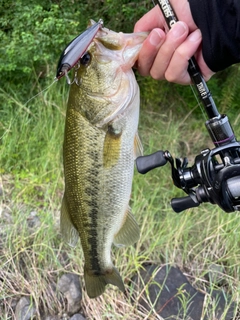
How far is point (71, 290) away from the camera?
2.61m

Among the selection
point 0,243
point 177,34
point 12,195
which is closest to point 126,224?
point 177,34

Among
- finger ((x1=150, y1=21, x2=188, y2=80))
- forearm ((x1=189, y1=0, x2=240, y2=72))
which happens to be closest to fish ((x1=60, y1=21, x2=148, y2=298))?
finger ((x1=150, y1=21, x2=188, y2=80))

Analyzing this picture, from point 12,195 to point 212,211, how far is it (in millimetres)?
1611

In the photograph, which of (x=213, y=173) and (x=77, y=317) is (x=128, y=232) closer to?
(x=213, y=173)

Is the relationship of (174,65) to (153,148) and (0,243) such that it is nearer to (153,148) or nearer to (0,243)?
(0,243)

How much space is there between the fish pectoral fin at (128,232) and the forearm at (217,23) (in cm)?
86

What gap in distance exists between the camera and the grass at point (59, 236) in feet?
8.44

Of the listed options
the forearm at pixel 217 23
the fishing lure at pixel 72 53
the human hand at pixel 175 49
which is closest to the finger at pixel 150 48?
the human hand at pixel 175 49

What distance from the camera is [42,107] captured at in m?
3.92

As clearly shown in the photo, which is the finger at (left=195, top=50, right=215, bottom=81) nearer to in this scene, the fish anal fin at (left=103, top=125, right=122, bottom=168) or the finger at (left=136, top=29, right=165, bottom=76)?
the finger at (left=136, top=29, right=165, bottom=76)

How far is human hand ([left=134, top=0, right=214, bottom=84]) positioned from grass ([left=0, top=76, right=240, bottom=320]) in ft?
4.63

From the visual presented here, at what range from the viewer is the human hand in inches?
63.9

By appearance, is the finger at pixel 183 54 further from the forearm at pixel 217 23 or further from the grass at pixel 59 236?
the grass at pixel 59 236

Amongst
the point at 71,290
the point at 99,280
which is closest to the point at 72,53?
the point at 99,280
